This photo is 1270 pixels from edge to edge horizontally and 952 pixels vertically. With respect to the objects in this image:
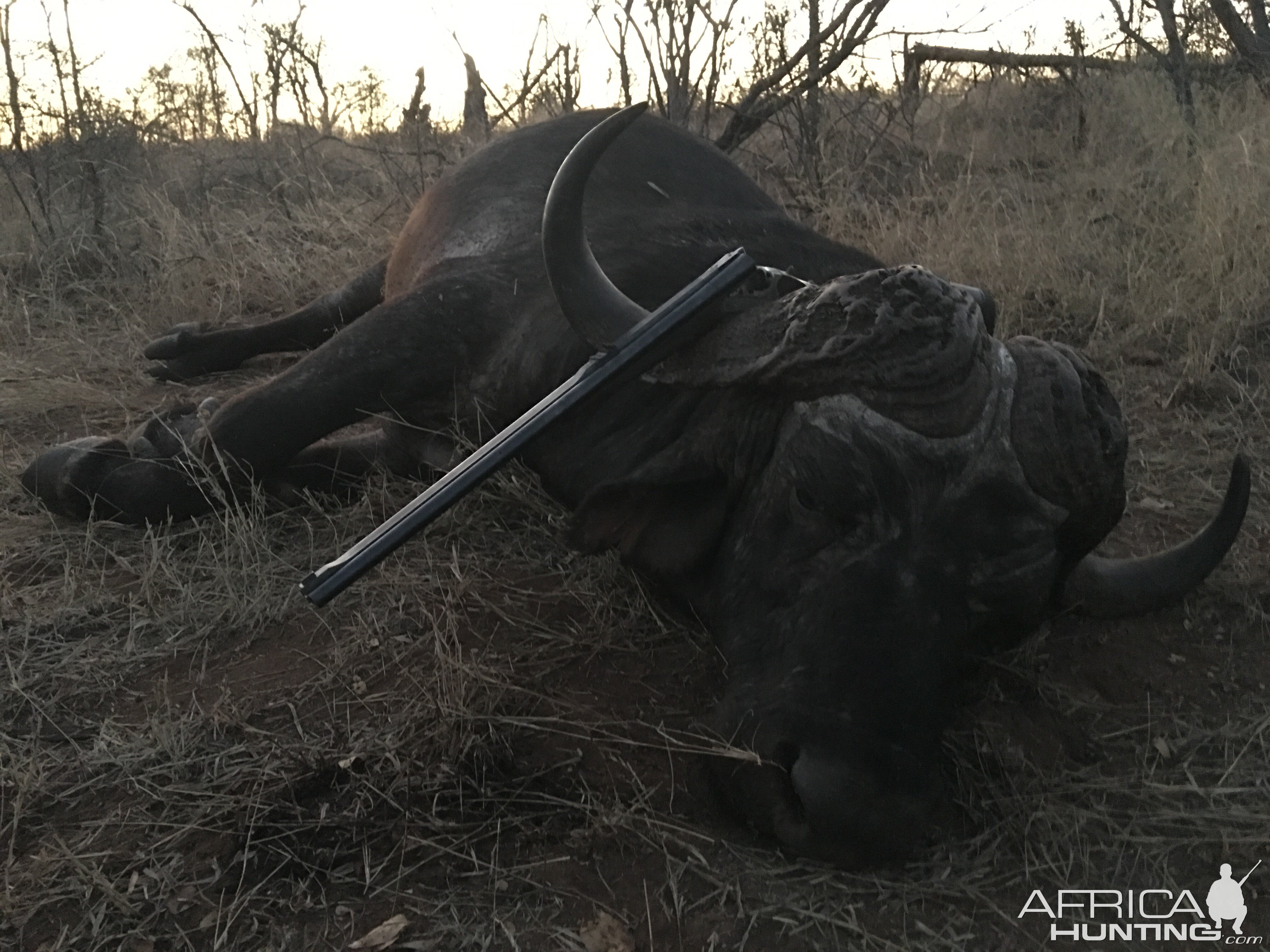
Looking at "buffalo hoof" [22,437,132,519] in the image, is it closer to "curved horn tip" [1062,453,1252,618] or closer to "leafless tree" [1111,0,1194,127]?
"curved horn tip" [1062,453,1252,618]

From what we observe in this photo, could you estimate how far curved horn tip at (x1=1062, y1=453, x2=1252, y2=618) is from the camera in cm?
230

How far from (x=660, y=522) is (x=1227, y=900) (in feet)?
4.23

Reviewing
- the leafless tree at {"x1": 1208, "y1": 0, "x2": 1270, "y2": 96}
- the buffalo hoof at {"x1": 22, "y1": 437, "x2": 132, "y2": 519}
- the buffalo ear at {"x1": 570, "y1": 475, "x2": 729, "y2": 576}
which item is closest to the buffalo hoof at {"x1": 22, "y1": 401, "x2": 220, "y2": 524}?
the buffalo hoof at {"x1": 22, "y1": 437, "x2": 132, "y2": 519}

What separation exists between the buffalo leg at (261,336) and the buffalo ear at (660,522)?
8.80 ft

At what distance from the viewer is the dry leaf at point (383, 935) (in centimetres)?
167

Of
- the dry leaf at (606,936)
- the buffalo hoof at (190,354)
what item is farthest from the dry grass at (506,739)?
the buffalo hoof at (190,354)

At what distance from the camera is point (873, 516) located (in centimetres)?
193

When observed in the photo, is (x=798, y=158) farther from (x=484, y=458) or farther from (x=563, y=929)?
(x=563, y=929)

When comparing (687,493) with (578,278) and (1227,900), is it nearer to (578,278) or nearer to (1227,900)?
(578,278)

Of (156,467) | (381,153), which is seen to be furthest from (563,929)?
(381,153)

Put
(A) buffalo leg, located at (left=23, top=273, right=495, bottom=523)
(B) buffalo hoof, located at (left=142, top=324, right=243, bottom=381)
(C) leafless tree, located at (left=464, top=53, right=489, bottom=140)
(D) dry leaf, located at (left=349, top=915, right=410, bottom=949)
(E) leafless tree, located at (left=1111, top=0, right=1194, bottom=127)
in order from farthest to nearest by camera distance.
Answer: (C) leafless tree, located at (left=464, top=53, right=489, bottom=140)
(E) leafless tree, located at (left=1111, top=0, right=1194, bottom=127)
(B) buffalo hoof, located at (left=142, top=324, right=243, bottom=381)
(A) buffalo leg, located at (left=23, top=273, right=495, bottom=523)
(D) dry leaf, located at (left=349, top=915, right=410, bottom=949)

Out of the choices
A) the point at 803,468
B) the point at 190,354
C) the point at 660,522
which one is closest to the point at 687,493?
the point at 660,522

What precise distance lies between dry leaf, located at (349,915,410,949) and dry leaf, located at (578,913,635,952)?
0.96ft

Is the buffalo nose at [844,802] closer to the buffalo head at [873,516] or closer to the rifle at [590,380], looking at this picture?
the buffalo head at [873,516]
